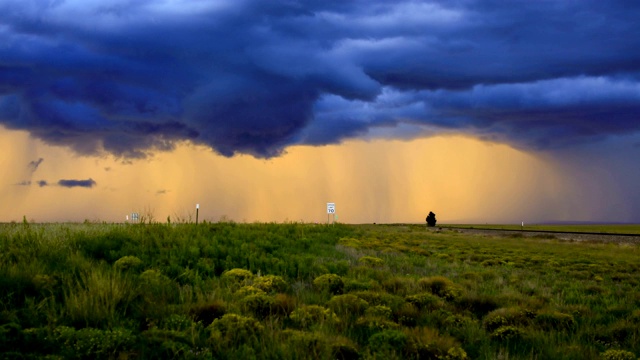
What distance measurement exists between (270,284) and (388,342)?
4201 mm

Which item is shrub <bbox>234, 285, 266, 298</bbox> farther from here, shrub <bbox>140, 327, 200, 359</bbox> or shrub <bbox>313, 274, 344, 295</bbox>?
shrub <bbox>140, 327, 200, 359</bbox>

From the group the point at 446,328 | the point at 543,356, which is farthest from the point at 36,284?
the point at 543,356

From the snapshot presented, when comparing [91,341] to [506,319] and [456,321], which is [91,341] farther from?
[506,319]

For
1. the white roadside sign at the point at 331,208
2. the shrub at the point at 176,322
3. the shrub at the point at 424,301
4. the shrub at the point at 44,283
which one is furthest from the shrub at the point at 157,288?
the white roadside sign at the point at 331,208

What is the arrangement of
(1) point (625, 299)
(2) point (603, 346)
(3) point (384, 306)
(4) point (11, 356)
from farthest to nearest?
(1) point (625, 299)
(3) point (384, 306)
(2) point (603, 346)
(4) point (11, 356)

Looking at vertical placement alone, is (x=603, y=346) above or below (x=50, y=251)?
below

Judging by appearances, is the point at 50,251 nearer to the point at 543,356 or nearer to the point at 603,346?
the point at 543,356


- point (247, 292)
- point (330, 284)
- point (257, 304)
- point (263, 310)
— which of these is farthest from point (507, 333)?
point (247, 292)

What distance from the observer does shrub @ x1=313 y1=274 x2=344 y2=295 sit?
11.3m

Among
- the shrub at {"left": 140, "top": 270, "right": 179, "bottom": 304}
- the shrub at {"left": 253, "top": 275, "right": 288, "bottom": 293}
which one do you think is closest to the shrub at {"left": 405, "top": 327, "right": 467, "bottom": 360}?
the shrub at {"left": 253, "top": 275, "right": 288, "bottom": 293}

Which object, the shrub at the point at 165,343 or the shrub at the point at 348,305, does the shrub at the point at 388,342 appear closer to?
the shrub at the point at 348,305

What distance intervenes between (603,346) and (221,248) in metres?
10.4

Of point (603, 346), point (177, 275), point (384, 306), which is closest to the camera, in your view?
point (603, 346)

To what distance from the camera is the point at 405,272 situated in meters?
16.0
